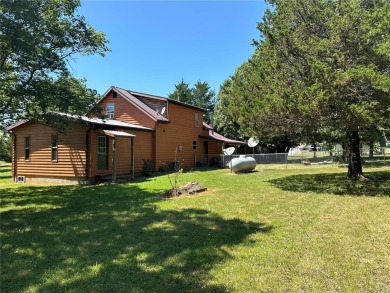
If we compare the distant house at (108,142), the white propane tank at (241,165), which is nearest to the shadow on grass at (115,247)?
the distant house at (108,142)

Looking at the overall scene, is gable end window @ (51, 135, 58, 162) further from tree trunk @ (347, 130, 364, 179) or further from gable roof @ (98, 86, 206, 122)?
tree trunk @ (347, 130, 364, 179)

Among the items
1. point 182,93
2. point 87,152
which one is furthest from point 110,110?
point 182,93

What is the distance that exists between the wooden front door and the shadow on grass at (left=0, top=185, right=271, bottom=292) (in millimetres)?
7441

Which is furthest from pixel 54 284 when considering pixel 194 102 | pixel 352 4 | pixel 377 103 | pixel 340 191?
pixel 194 102

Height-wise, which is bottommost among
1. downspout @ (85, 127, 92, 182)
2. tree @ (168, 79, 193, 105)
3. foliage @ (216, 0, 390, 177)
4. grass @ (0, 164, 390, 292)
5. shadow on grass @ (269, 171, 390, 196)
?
grass @ (0, 164, 390, 292)

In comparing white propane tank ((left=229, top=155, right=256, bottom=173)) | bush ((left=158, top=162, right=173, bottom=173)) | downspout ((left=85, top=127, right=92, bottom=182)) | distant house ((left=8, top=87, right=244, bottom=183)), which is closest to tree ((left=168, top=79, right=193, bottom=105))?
distant house ((left=8, top=87, right=244, bottom=183))

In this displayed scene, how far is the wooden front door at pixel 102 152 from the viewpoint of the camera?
1555cm

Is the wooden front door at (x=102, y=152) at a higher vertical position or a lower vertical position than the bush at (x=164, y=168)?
higher

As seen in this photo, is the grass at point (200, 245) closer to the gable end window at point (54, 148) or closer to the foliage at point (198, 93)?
the gable end window at point (54, 148)

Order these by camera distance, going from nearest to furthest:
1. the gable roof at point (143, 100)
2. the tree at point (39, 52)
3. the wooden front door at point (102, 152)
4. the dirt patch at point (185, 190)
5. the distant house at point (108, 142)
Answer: the tree at point (39, 52), the dirt patch at point (185, 190), the distant house at point (108, 142), the wooden front door at point (102, 152), the gable roof at point (143, 100)

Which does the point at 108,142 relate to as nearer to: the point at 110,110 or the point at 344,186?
the point at 110,110

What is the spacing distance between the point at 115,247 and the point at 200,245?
4.57ft

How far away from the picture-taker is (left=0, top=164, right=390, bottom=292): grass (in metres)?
3.62

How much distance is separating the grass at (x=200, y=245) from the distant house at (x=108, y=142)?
629 cm
